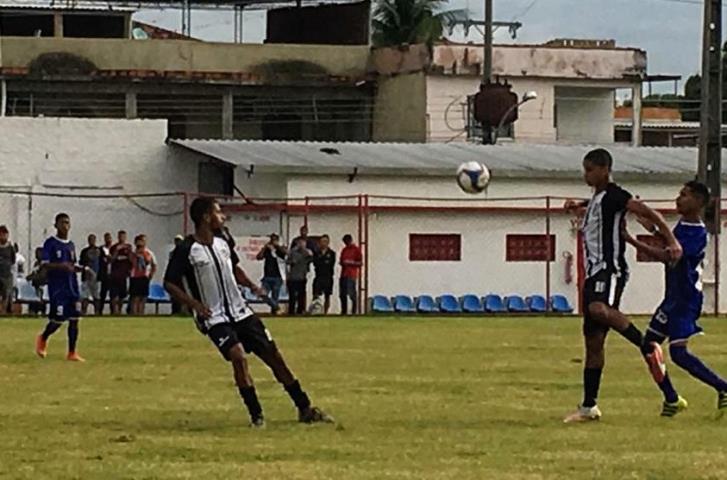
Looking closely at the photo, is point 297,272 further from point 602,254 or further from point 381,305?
point 602,254

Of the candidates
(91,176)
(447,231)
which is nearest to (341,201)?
(447,231)

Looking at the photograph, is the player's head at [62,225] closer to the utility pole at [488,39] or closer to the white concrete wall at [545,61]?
the utility pole at [488,39]

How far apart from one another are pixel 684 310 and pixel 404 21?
68.0 metres

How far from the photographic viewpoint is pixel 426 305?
1705 inches

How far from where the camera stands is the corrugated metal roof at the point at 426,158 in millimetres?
45594

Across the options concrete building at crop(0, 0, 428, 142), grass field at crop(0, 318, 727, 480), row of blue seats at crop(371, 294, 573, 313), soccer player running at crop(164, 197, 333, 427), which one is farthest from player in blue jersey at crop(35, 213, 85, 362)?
concrete building at crop(0, 0, 428, 142)

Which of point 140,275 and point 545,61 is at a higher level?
point 545,61

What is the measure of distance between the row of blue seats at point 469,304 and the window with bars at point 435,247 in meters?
1.13

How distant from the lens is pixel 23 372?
21.3m

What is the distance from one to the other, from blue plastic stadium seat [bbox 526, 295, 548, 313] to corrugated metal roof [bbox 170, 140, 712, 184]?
3.90m

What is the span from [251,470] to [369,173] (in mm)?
34344

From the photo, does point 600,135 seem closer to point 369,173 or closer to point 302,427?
point 369,173

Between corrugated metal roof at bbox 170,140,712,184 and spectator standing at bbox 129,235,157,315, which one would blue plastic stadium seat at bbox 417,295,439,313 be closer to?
corrugated metal roof at bbox 170,140,712,184

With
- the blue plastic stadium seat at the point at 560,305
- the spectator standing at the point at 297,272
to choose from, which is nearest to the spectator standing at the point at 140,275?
the spectator standing at the point at 297,272
